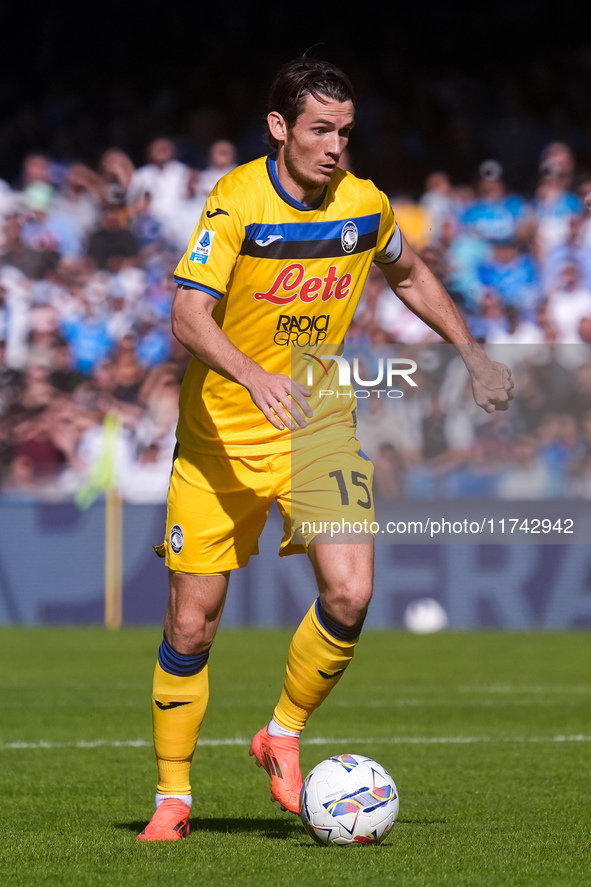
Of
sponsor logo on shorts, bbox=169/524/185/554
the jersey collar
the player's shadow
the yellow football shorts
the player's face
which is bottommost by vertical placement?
the player's shadow

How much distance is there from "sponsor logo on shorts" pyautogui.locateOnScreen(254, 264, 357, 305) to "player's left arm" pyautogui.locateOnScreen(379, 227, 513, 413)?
0.39 metres

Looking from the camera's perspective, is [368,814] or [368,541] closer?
[368,814]

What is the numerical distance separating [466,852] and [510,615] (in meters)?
8.04

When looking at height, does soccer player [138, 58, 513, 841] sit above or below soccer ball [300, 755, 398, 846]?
above

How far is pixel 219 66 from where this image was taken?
56.2ft

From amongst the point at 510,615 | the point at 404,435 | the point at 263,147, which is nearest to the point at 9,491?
the point at 404,435

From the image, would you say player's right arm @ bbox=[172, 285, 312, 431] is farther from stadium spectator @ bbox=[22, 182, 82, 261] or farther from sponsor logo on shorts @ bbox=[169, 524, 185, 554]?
stadium spectator @ bbox=[22, 182, 82, 261]

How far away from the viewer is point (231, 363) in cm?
398

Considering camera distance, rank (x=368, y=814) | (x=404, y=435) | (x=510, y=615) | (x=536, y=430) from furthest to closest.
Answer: (x=510, y=615), (x=536, y=430), (x=404, y=435), (x=368, y=814)

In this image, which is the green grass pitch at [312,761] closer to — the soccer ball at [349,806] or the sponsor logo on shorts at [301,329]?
the soccer ball at [349,806]

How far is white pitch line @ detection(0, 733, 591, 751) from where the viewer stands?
6508mm

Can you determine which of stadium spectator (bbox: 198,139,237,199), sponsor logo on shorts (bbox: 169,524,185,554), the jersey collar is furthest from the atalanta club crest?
stadium spectator (bbox: 198,139,237,199)

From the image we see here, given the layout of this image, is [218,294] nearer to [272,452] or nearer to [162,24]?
[272,452]

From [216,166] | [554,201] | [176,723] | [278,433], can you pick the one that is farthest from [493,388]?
[216,166]
